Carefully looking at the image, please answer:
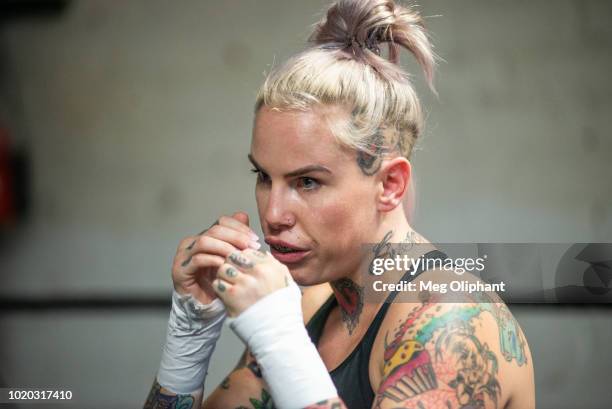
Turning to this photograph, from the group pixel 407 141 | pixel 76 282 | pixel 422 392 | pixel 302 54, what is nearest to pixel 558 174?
pixel 407 141

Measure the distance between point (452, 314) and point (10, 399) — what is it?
1.20 meters

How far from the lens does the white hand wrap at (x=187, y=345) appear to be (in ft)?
5.52

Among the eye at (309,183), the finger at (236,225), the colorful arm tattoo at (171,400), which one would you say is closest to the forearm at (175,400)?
the colorful arm tattoo at (171,400)

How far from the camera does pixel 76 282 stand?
282 cm

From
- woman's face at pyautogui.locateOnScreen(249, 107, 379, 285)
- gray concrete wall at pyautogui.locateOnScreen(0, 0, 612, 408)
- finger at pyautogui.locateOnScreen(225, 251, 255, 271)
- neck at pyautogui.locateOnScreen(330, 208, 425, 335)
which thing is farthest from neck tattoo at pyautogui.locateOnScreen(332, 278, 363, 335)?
gray concrete wall at pyautogui.locateOnScreen(0, 0, 612, 408)

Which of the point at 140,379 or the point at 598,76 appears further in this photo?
the point at 140,379

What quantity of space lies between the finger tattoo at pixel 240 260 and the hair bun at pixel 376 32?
0.53 m

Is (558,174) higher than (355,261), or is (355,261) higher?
(558,174)

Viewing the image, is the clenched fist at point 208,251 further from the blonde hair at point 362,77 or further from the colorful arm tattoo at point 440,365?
the colorful arm tattoo at point 440,365

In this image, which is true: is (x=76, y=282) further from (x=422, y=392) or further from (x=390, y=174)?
(x=422, y=392)

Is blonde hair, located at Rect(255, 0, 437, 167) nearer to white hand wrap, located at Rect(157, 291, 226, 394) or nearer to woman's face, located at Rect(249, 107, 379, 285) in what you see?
woman's face, located at Rect(249, 107, 379, 285)

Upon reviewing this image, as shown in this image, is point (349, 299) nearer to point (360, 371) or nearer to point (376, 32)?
point (360, 371)

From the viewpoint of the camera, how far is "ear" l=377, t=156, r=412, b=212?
5.22 ft

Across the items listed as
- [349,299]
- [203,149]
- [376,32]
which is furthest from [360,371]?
[203,149]
